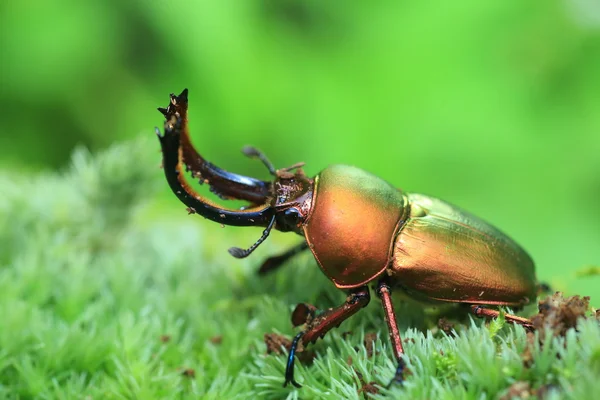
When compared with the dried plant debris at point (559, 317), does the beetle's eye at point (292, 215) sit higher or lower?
higher

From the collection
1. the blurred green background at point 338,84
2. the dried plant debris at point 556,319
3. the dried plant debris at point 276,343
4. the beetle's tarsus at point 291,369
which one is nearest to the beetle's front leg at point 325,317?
the beetle's tarsus at point 291,369

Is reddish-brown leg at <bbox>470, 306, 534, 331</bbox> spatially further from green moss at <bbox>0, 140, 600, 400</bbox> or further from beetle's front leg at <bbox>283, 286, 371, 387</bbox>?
beetle's front leg at <bbox>283, 286, 371, 387</bbox>

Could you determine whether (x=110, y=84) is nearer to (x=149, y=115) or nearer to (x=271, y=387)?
(x=149, y=115)

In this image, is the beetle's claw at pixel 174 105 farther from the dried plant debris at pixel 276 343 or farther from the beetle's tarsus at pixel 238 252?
the dried plant debris at pixel 276 343

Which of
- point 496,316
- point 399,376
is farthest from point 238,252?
point 496,316

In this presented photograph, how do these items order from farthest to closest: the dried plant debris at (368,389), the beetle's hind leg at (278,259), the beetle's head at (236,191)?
the beetle's hind leg at (278,259) → the beetle's head at (236,191) → the dried plant debris at (368,389)

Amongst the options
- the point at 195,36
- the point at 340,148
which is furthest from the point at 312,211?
the point at 195,36

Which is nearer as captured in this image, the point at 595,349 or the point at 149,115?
the point at 595,349
